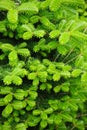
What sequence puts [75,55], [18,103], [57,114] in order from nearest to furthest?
[18,103] → [57,114] → [75,55]

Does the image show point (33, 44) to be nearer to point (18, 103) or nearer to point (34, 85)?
point (34, 85)

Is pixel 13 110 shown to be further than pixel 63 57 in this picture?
No

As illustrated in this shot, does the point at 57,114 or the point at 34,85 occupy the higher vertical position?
the point at 34,85

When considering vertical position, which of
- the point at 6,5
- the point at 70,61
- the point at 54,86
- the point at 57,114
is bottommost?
the point at 57,114

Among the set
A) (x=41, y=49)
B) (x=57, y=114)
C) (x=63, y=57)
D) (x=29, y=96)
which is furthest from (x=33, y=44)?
(x=57, y=114)

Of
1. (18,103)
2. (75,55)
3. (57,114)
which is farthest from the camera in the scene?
(75,55)

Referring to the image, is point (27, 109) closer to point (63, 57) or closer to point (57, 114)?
point (57, 114)
